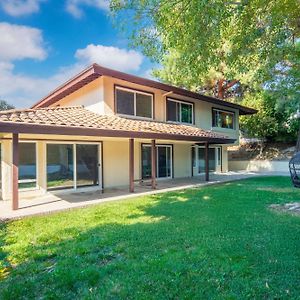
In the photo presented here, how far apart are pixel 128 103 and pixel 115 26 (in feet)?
20.0

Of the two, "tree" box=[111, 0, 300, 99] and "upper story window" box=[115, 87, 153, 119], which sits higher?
"tree" box=[111, 0, 300, 99]

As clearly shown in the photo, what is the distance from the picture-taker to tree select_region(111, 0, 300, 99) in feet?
23.2

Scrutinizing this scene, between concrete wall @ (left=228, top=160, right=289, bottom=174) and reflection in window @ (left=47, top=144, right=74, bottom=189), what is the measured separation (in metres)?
16.9

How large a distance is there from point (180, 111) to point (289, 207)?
1035 cm

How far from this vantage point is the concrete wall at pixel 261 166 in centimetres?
2266

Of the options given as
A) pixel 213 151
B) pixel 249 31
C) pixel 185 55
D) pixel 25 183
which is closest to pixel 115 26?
pixel 185 55

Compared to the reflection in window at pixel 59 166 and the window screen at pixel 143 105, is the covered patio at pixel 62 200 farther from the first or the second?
the window screen at pixel 143 105

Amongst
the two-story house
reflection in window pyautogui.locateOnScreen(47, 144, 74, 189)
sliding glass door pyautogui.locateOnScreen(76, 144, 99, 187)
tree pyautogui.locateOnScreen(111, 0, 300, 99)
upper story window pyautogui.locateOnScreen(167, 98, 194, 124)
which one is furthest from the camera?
upper story window pyautogui.locateOnScreen(167, 98, 194, 124)

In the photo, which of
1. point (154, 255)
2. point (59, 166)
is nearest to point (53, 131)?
point (59, 166)

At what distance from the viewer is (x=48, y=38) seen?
16.8 meters

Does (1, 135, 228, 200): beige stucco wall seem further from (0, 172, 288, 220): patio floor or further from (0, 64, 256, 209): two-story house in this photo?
(0, 172, 288, 220): patio floor

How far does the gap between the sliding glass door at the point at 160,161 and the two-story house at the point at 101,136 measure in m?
0.06

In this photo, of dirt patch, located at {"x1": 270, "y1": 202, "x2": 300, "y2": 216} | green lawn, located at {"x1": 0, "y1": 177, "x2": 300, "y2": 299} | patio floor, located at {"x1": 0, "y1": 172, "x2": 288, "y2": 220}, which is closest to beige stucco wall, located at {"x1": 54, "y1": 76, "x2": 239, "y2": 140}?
patio floor, located at {"x1": 0, "y1": 172, "x2": 288, "y2": 220}

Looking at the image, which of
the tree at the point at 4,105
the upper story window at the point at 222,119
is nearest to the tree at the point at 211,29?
the upper story window at the point at 222,119
